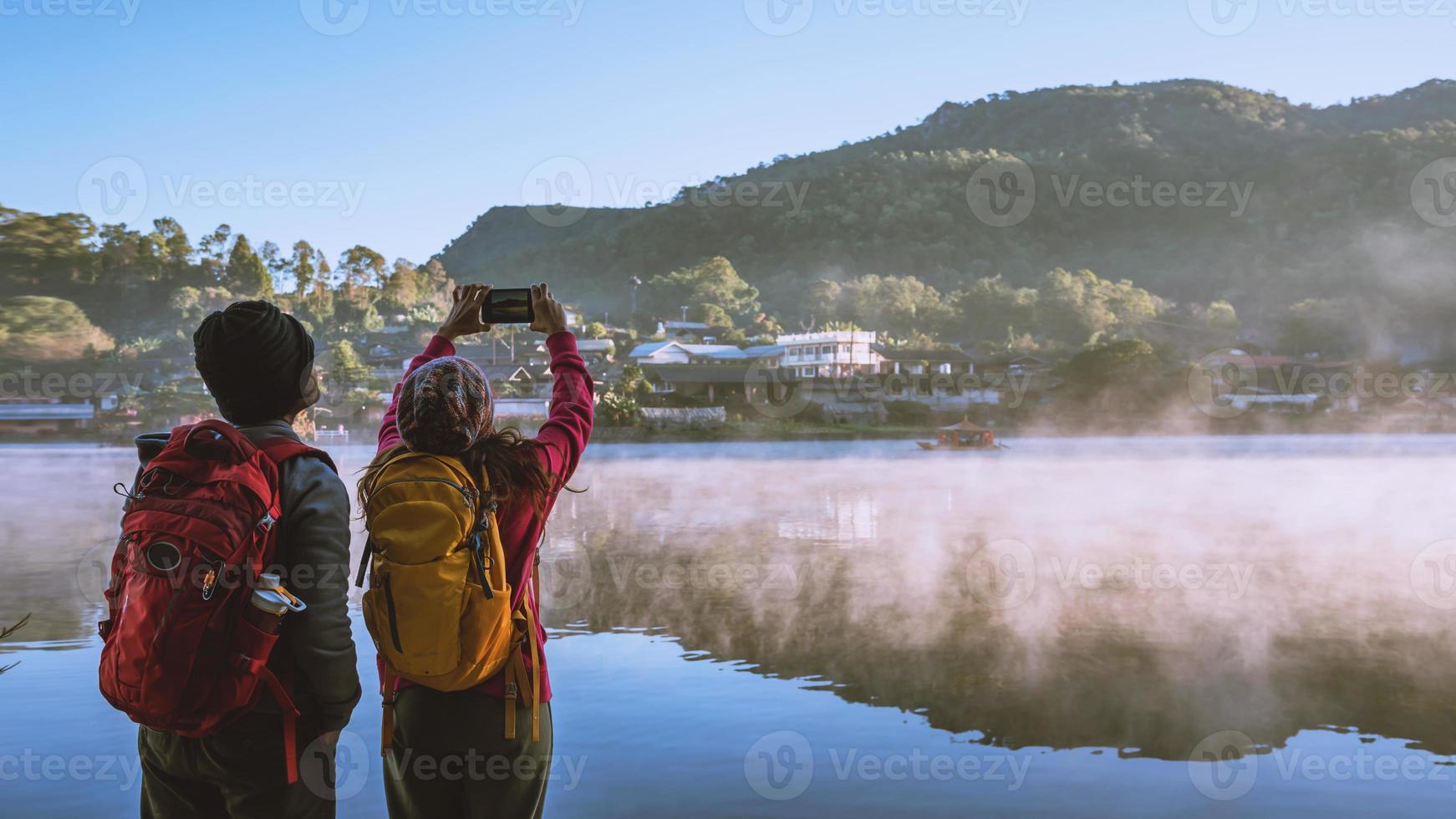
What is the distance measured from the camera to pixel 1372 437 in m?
53.8

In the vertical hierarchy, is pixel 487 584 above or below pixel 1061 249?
below

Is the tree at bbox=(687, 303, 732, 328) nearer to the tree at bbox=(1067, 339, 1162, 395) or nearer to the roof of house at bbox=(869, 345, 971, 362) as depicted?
the roof of house at bbox=(869, 345, 971, 362)

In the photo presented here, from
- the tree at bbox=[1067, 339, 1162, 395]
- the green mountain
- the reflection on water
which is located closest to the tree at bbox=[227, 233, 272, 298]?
the green mountain

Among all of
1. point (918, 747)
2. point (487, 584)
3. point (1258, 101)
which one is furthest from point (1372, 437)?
point (1258, 101)

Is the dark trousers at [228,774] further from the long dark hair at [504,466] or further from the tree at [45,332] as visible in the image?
the tree at [45,332]

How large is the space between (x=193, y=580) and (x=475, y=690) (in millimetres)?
467

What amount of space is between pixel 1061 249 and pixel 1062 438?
177 feet

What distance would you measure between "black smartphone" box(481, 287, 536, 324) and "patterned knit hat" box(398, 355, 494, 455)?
29cm

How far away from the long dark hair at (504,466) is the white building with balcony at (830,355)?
51.5 metres

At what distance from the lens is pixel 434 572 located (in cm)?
158

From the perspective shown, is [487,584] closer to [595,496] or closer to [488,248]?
[595,496]

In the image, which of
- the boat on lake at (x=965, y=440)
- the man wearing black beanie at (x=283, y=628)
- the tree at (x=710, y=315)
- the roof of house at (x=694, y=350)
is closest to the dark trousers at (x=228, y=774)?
the man wearing black beanie at (x=283, y=628)

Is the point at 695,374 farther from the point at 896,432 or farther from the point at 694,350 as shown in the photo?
the point at 896,432

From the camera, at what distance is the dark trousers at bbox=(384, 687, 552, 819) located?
65.9 inches
